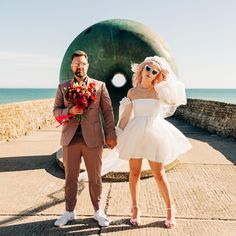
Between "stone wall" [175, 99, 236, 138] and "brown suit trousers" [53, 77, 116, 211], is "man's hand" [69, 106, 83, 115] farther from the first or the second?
"stone wall" [175, 99, 236, 138]

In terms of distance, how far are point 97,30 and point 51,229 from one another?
14.3ft

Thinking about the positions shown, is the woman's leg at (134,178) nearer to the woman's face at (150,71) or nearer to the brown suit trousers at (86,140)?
the brown suit trousers at (86,140)

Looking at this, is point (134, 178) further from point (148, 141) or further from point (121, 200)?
point (121, 200)

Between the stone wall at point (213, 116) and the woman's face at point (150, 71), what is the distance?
6130 millimetres

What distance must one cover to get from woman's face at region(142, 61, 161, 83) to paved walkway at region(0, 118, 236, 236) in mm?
1492

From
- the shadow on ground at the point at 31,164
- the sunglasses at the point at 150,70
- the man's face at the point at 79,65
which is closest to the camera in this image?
the man's face at the point at 79,65

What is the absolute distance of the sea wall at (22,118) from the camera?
8.50 metres

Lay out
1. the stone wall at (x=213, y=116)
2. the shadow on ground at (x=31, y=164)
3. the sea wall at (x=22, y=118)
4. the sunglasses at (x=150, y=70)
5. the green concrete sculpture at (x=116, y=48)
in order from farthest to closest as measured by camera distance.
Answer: the stone wall at (x=213, y=116) → the sea wall at (x=22, y=118) → the green concrete sculpture at (x=116, y=48) → the shadow on ground at (x=31, y=164) → the sunglasses at (x=150, y=70)

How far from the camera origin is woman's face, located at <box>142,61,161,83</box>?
131 inches

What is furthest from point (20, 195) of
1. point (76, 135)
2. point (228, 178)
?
point (228, 178)

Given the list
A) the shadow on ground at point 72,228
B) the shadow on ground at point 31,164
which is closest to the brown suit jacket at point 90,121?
the shadow on ground at point 72,228

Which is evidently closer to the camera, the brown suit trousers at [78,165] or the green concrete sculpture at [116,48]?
the brown suit trousers at [78,165]

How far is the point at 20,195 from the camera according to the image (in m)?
4.30

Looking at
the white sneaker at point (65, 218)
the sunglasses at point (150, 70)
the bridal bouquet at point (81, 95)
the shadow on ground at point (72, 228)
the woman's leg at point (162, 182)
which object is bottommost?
the shadow on ground at point (72, 228)
